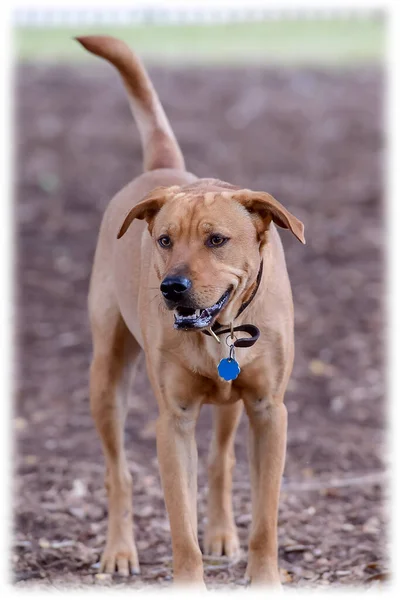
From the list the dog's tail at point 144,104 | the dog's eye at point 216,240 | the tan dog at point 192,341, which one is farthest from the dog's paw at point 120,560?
the dog's tail at point 144,104

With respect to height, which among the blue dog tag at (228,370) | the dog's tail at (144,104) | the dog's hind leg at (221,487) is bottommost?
the dog's hind leg at (221,487)

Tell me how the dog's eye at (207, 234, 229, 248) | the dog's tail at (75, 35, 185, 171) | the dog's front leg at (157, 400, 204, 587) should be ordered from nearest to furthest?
the dog's eye at (207, 234, 229, 248) → the dog's front leg at (157, 400, 204, 587) → the dog's tail at (75, 35, 185, 171)

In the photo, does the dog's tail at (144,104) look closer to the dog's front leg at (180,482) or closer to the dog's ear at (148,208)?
the dog's ear at (148,208)

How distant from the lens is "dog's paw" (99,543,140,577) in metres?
5.48

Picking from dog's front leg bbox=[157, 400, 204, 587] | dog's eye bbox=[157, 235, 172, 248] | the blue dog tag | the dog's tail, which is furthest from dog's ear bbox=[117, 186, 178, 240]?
the dog's tail

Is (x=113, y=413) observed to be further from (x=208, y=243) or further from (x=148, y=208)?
(x=208, y=243)

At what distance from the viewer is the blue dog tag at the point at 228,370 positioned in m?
4.62

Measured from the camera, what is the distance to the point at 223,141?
13.7m

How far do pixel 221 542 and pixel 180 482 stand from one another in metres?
0.98

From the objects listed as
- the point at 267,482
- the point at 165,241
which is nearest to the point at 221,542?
the point at 267,482

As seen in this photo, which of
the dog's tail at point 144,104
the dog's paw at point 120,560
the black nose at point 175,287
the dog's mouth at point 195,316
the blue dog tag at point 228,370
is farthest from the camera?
the dog's tail at point 144,104

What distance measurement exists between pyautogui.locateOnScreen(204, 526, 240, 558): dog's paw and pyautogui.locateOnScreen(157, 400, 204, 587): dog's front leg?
773 millimetres

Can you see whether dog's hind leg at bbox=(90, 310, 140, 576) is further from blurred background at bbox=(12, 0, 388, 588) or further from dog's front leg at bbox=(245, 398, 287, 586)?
dog's front leg at bbox=(245, 398, 287, 586)

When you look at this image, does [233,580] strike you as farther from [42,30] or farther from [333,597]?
[42,30]
